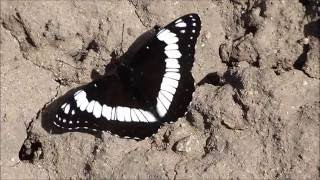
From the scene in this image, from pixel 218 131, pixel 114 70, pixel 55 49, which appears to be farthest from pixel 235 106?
pixel 55 49

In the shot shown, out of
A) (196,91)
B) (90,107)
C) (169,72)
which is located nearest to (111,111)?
(90,107)

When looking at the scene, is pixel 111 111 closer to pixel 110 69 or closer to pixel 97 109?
pixel 97 109

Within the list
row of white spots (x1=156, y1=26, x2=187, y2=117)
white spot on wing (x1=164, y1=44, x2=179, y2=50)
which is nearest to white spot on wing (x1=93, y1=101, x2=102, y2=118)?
row of white spots (x1=156, y1=26, x2=187, y2=117)

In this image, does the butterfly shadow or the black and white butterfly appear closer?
the black and white butterfly

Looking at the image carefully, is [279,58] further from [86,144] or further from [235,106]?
[86,144]

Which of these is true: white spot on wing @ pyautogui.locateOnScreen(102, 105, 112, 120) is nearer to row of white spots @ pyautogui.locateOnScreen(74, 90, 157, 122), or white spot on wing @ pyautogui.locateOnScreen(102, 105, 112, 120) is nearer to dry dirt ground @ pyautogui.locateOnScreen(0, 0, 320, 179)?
row of white spots @ pyautogui.locateOnScreen(74, 90, 157, 122)
